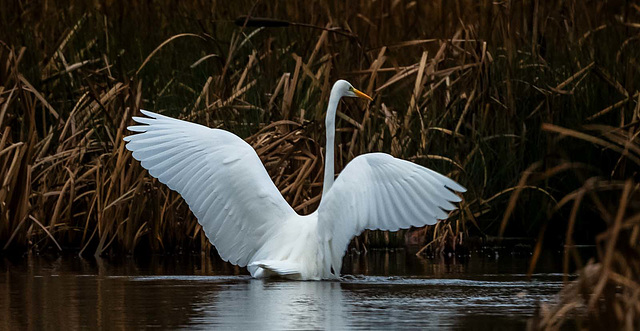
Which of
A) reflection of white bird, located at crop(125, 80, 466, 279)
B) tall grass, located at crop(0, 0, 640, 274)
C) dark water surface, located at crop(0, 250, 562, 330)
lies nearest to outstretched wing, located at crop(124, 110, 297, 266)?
reflection of white bird, located at crop(125, 80, 466, 279)

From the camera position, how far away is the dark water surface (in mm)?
5746

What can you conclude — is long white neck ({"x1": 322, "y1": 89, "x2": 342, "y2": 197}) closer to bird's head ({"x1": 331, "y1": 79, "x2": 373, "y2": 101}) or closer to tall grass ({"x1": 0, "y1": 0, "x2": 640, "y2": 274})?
bird's head ({"x1": 331, "y1": 79, "x2": 373, "y2": 101})

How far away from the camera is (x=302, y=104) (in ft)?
35.2

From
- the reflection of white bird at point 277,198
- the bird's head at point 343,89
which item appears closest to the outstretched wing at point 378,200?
the reflection of white bird at point 277,198

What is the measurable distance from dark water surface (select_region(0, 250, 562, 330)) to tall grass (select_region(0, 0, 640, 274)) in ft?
1.88

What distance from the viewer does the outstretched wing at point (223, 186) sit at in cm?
820

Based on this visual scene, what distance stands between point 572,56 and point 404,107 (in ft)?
4.78

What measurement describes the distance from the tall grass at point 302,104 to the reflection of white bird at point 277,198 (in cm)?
103

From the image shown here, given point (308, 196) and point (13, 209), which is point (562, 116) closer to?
point (308, 196)

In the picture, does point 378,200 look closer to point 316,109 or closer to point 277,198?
point 277,198

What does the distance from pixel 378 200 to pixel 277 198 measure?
687 millimetres

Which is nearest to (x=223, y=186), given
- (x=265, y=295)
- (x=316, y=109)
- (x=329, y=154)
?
(x=329, y=154)

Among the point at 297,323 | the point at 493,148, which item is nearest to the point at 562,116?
the point at 493,148

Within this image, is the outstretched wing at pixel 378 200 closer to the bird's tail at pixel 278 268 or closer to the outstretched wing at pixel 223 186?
the bird's tail at pixel 278 268
